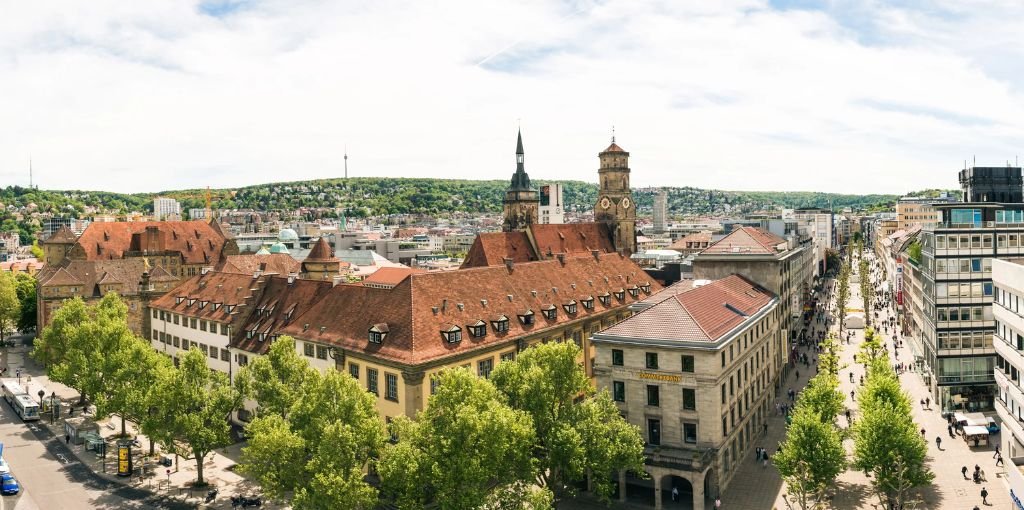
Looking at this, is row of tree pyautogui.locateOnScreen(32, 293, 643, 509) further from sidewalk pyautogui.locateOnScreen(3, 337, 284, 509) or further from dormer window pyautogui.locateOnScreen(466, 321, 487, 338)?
dormer window pyautogui.locateOnScreen(466, 321, 487, 338)

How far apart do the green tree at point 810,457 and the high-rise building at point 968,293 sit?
106 ft

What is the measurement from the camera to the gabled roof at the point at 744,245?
8325cm

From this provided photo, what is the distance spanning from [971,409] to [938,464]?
58.4 ft

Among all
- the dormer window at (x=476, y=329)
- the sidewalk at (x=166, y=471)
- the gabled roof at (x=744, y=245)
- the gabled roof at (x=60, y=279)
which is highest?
the gabled roof at (x=744, y=245)

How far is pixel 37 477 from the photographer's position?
6247 centimetres

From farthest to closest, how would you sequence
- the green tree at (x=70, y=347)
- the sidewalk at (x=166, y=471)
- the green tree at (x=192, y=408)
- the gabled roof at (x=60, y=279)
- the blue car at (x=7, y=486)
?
the gabled roof at (x=60, y=279) < the green tree at (x=70, y=347) < the blue car at (x=7, y=486) < the sidewalk at (x=166, y=471) < the green tree at (x=192, y=408)

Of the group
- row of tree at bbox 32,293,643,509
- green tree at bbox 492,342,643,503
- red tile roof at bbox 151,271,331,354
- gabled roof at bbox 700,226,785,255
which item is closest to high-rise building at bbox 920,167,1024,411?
gabled roof at bbox 700,226,785,255

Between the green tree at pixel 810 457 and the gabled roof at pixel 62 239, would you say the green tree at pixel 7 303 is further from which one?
the green tree at pixel 810 457

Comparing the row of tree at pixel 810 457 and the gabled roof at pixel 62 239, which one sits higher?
the gabled roof at pixel 62 239

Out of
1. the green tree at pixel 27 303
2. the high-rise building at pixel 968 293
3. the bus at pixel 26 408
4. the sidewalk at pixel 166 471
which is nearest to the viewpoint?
the sidewalk at pixel 166 471

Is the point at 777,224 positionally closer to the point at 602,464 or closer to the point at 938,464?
the point at 938,464

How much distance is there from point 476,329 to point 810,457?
29.2m

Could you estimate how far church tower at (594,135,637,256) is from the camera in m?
133

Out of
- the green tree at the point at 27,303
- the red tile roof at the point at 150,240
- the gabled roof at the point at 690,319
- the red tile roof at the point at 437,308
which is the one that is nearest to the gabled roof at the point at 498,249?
the red tile roof at the point at 437,308
